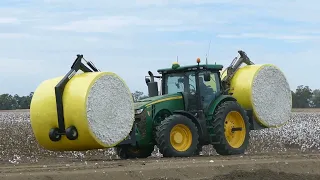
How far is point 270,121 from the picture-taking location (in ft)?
56.9

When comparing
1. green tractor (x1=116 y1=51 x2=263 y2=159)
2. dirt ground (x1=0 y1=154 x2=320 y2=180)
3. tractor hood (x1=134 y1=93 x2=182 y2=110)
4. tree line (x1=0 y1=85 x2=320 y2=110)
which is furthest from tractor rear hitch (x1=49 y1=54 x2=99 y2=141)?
tree line (x1=0 y1=85 x2=320 y2=110)

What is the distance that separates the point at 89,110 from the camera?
12.9m

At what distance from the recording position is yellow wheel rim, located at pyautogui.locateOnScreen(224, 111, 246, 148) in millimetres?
16391

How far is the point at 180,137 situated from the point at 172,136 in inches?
10.4

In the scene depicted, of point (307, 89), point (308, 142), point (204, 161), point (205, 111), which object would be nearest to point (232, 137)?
point (205, 111)

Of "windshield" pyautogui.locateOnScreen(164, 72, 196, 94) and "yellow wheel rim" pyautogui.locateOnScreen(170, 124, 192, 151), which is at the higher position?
"windshield" pyautogui.locateOnScreen(164, 72, 196, 94)

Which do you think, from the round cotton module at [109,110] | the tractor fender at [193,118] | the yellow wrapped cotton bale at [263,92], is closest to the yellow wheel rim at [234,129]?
the yellow wrapped cotton bale at [263,92]

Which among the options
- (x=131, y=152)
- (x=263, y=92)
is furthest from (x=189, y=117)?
(x=263, y=92)

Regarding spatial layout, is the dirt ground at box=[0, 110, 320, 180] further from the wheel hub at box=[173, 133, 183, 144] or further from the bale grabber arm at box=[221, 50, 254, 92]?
the bale grabber arm at box=[221, 50, 254, 92]

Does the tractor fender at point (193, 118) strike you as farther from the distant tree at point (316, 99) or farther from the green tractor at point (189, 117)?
the distant tree at point (316, 99)

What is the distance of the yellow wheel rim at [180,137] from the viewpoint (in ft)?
49.9

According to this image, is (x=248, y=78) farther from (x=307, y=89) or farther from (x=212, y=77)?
(x=307, y=89)

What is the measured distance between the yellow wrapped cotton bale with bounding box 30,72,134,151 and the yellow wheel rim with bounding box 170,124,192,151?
164cm

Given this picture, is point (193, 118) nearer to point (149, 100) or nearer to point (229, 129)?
point (149, 100)
